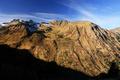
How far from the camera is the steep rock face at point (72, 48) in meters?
154

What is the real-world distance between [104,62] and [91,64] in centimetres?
1104

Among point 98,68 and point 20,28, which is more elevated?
point 20,28

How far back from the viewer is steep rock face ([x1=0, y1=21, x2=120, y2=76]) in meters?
154

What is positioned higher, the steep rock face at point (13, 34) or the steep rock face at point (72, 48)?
the steep rock face at point (13, 34)

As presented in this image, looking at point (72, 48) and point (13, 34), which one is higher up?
point (13, 34)

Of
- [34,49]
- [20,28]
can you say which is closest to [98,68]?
[34,49]

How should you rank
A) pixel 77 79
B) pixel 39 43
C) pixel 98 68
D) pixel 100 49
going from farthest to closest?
pixel 100 49, pixel 39 43, pixel 98 68, pixel 77 79

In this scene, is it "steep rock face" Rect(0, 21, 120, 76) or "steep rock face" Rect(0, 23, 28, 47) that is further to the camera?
"steep rock face" Rect(0, 23, 28, 47)

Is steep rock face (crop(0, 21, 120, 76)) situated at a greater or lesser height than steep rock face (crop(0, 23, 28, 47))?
lesser

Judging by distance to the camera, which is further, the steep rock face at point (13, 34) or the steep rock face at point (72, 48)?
the steep rock face at point (13, 34)

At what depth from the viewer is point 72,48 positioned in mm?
171875

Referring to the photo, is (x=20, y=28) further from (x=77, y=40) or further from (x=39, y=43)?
(x=77, y=40)

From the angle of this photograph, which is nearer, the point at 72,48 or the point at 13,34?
the point at 72,48

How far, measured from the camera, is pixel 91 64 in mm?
158125
